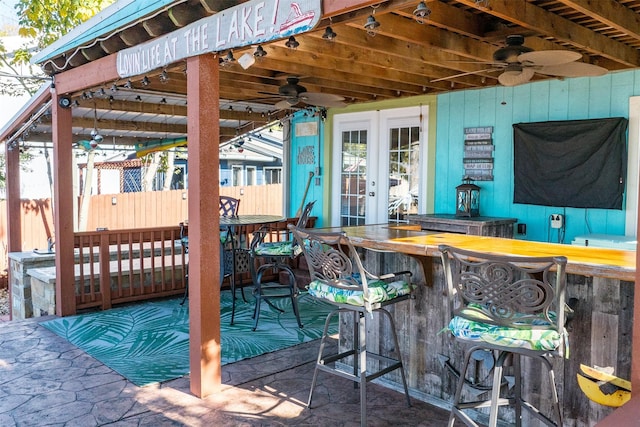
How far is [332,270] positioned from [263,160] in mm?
13546

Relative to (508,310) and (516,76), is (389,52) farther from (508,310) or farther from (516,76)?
(508,310)

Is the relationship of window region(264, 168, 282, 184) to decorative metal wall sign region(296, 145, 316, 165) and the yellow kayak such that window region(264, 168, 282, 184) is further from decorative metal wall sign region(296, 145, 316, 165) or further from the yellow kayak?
the yellow kayak

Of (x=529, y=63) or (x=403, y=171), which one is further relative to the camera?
(x=403, y=171)

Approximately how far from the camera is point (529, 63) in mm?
3709

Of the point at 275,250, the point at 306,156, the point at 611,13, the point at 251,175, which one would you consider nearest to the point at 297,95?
the point at 275,250

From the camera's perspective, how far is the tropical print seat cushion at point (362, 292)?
298 centimetres

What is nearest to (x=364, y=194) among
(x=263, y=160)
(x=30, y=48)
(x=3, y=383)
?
(x=3, y=383)

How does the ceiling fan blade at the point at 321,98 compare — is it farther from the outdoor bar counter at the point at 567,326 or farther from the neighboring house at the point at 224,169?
the neighboring house at the point at 224,169

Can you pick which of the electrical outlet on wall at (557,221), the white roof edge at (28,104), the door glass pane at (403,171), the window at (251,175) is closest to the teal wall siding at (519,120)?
the electrical outlet on wall at (557,221)

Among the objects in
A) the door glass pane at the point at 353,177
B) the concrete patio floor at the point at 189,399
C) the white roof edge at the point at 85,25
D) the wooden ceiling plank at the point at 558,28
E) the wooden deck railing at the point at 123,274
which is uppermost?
the white roof edge at the point at 85,25

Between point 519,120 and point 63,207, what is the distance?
4.77 m

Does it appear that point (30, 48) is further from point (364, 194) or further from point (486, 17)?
point (486, 17)

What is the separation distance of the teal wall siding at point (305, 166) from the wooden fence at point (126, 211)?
9.07 feet

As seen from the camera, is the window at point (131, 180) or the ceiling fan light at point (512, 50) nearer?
the ceiling fan light at point (512, 50)
